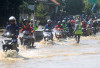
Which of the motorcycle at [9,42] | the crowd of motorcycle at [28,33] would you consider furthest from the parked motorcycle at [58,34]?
the motorcycle at [9,42]

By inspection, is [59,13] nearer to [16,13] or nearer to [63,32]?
[16,13]

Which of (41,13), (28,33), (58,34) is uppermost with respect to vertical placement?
(41,13)

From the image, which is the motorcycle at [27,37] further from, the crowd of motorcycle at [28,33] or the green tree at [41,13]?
the green tree at [41,13]

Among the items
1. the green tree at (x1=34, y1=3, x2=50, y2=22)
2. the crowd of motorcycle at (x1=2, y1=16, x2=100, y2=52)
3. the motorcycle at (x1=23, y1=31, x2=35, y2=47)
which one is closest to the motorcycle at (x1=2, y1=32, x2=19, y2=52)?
the crowd of motorcycle at (x1=2, y1=16, x2=100, y2=52)

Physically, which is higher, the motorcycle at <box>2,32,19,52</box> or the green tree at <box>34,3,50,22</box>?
the green tree at <box>34,3,50,22</box>

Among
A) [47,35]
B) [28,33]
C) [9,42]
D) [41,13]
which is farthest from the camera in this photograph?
[41,13]

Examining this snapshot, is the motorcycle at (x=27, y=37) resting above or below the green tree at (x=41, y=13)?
below

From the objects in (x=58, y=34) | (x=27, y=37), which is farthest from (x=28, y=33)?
(x=58, y=34)

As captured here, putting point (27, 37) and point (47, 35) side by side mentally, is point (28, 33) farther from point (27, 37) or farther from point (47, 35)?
point (47, 35)

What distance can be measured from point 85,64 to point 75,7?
66521 millimetres

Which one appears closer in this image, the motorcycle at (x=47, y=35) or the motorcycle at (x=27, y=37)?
the motorcycle at (x=27, y=37)

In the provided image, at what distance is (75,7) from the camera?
76.8 m

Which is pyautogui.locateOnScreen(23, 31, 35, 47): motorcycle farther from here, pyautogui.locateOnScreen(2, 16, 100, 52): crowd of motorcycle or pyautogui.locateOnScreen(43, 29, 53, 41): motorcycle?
pyautogui.locateOnScreen(43, 29, 53, 41): motorcycle

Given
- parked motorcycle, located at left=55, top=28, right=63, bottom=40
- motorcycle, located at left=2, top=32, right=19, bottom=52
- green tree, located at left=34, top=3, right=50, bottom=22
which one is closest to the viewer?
motorcycle, located at left=2, top=32, right=19, bottom=52
